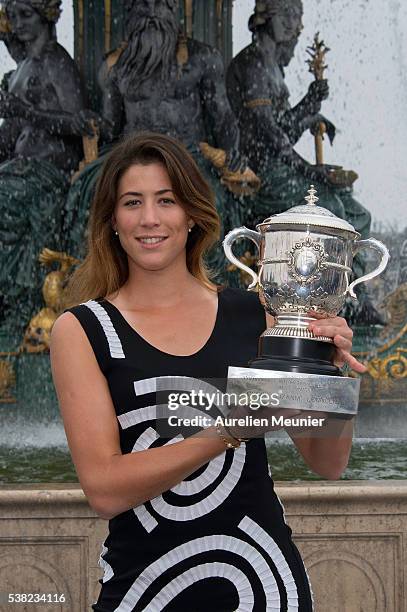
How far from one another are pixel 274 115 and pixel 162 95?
65 cm

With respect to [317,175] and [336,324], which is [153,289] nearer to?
[336,324]

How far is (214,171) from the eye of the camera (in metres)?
5.76

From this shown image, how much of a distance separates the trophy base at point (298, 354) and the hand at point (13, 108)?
4272mm

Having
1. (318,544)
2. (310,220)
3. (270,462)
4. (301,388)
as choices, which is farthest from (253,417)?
(270,462)

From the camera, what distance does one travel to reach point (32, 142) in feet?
19.2

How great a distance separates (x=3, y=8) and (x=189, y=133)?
1.23 metres

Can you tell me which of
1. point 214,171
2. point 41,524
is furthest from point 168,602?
point 214,171

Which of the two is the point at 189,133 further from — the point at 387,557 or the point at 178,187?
the point at 178,187

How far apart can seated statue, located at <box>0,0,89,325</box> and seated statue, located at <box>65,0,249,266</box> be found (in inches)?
6.1

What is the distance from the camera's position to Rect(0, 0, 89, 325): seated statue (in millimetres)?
5793

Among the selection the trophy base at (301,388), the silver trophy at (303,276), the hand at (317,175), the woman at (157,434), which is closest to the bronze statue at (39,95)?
the hand at (317,175)

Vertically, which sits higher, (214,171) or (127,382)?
(214,171)

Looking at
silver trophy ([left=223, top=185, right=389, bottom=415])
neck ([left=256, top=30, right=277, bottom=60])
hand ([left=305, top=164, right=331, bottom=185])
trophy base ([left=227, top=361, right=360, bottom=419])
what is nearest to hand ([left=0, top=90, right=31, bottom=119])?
neck ([left=256, top=30, right=277, bottom=60])

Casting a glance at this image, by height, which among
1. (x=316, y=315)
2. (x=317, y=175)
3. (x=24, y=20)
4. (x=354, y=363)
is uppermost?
(x=24, y=20)
